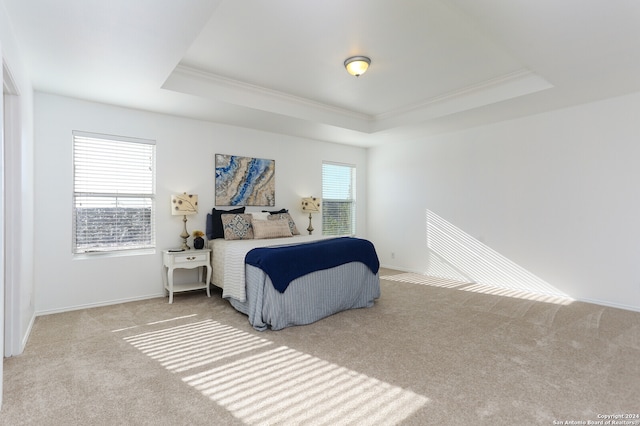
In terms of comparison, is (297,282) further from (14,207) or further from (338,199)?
(338,199)

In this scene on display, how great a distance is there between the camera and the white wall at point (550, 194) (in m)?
3.83

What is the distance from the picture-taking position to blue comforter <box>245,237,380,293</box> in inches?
123

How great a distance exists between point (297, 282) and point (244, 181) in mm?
2351

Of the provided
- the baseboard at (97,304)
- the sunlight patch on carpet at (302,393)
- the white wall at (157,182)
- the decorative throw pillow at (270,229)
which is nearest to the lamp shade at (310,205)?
the white wall at (157,182)

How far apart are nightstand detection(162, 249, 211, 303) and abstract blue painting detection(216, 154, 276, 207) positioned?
923 mm

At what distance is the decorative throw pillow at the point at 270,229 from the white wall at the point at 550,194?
8.35 feet

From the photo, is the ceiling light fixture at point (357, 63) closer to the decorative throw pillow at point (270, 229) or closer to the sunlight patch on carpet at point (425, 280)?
the decorative throw pillow at point (270, 229)

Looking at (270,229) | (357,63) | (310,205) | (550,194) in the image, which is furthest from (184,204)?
(550,194)

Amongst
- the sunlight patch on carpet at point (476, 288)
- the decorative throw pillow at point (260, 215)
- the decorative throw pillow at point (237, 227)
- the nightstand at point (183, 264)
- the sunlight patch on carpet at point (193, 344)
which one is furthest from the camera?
the decorative throw pillow at point (260, 215)

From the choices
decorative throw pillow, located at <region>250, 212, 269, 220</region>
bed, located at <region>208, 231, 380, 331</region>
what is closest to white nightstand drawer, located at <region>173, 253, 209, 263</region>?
bed, located at <region>208, 231, 380, 331</region>

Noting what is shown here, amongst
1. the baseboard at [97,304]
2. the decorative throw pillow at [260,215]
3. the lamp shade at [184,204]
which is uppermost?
the lamp shade at [184,204]

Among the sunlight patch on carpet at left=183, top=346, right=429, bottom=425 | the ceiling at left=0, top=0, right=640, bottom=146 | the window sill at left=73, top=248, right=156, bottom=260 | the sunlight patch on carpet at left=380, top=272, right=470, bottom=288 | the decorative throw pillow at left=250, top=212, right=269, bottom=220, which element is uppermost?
the ceiling at left=0, top=0, right=640, bottom=146

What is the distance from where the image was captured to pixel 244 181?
5.06 meters

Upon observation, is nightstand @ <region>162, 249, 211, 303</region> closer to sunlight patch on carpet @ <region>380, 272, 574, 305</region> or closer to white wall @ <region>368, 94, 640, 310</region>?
sunlight patch on carpet @ <region>380, 272, 574, 305</region>
